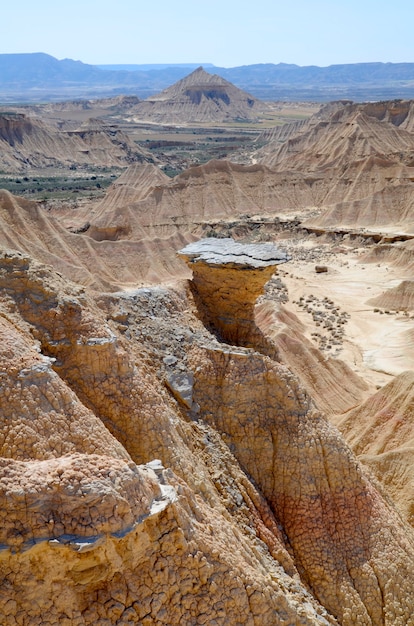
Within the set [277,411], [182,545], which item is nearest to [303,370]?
[277,411]

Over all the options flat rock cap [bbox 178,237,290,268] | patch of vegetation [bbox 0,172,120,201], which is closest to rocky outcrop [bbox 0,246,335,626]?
flat rock cap [bbox 178,237,290,268]

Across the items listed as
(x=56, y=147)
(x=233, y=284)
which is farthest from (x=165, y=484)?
(x=56, y=147)

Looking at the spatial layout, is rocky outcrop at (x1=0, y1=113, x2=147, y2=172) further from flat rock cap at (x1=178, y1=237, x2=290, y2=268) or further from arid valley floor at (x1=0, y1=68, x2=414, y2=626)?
arid valley floor at (x1=0, y1=68, x2=414, y2=626)

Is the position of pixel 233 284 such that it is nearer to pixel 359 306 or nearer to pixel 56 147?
pixel 359 306

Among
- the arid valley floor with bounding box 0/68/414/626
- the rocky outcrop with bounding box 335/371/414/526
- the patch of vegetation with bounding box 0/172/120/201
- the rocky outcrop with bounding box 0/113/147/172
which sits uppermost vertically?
the arid valley floor with bounding box 0/68/414/626

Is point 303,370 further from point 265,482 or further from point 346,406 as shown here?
point 265,482

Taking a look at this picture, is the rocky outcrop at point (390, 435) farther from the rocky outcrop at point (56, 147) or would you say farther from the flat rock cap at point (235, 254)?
the rocky outcrop at point (56, 147)
